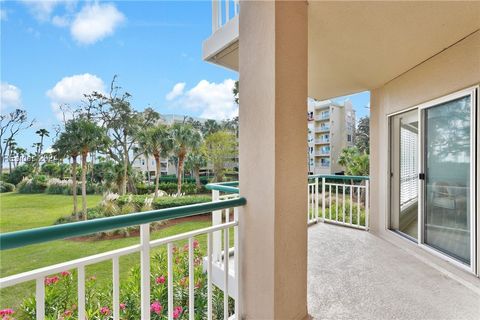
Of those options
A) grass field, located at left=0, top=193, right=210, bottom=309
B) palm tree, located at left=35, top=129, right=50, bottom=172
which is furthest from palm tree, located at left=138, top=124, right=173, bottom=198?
palm tree, located at left=35, top=129, right=50, bottom=172

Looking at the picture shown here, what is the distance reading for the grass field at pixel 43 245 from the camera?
7108 mm

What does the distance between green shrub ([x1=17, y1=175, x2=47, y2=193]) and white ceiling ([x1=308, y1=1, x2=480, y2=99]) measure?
17387 mm

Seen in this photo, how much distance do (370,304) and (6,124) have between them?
52.5 feet

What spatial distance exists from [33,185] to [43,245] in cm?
596

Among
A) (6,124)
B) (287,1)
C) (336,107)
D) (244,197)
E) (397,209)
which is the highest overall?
(336,107)

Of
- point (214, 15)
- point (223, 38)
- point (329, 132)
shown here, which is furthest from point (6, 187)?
point (329, 132)

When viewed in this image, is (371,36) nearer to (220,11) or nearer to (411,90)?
(411,90)

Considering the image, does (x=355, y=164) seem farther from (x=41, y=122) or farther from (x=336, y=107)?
(x=41, y=122)

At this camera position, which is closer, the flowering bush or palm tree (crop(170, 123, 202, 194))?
the flowering bush

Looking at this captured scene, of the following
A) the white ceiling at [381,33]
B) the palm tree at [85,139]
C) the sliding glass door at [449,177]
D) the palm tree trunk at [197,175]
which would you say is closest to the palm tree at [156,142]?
the palm tree at [85,139]

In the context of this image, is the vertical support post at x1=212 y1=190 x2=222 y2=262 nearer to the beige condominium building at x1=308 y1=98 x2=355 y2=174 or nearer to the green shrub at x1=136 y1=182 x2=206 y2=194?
the green shrub at x1=136 y1=182 x2=206 y2=194

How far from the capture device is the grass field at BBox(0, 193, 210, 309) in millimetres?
7108

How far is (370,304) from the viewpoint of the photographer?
74.0 inches

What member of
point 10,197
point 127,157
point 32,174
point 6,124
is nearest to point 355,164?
point 127,157
